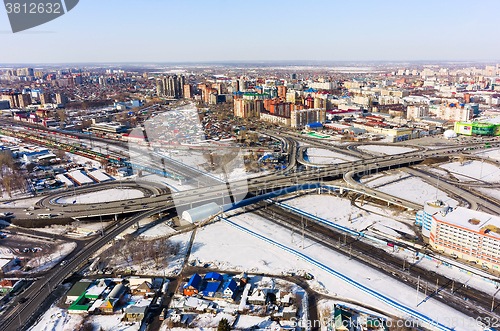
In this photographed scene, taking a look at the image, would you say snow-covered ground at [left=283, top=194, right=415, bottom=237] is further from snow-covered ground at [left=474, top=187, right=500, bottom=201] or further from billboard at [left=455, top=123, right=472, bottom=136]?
billboard at [left=455, top=123, right=472, bottom=136]

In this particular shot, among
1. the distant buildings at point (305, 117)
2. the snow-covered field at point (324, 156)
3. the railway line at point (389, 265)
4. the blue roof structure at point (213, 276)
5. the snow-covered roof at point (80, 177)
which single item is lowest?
the railway line at point (389, 265)

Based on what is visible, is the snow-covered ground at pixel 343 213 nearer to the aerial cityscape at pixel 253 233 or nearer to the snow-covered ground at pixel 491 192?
the aerial cityscape at pixel 253 233

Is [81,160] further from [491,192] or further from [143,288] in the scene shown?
[491,192]

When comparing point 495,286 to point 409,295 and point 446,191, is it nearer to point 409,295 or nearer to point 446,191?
point 409,295

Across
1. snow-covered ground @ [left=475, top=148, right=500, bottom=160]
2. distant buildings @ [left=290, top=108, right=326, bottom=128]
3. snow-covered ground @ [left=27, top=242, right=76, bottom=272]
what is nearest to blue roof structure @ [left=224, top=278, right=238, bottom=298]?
snow-covered ground @ [left=27, top=242, right=76, bottom=272]

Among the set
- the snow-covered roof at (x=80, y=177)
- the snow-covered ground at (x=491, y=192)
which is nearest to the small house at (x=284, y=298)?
the snow-covered ground at (x=491, y=192)

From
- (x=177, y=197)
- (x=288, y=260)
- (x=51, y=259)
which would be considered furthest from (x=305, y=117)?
(x=51, y=259)

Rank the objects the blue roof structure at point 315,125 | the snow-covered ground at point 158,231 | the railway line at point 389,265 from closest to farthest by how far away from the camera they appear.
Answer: the railway line at point 389,265
the snow-covered ground at point 158,231
the blue roof structure at point 315,125
